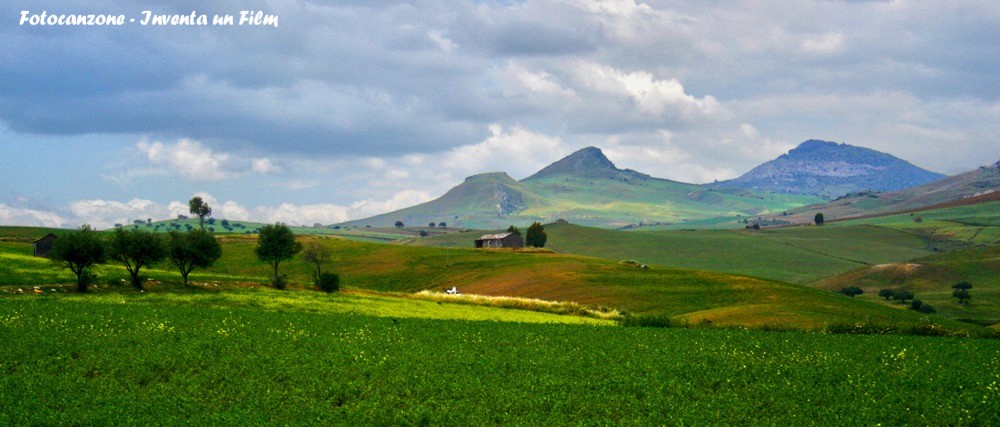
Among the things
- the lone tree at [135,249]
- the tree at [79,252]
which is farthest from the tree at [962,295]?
the tree at [79,252]

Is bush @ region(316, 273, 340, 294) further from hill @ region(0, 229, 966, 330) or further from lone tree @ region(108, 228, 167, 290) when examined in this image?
lone tree @ region(108, 228, 167, 290)

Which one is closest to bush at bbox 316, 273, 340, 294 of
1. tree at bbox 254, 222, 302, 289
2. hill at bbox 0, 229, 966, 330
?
hill at bbox 0, 229, 966, 330

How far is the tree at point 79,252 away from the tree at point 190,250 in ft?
29.6

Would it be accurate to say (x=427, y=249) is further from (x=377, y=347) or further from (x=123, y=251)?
(x=377, y=347)

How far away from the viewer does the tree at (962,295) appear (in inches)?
6792

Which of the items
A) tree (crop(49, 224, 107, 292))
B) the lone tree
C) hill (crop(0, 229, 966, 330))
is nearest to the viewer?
tree (crop(49, 224, 107, 292))

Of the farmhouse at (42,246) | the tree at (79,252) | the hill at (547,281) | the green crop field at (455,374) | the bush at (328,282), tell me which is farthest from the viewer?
the farmhouse at (42,246)

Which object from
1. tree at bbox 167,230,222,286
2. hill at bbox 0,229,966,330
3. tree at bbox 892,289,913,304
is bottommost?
tree at bbox 892,289,913,304

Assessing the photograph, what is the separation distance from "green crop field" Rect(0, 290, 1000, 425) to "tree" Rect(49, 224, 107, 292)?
26.5 meters

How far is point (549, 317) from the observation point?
80625 mm

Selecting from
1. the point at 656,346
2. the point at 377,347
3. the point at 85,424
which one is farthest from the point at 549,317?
the point at 85,424

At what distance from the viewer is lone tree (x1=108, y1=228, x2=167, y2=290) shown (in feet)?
297

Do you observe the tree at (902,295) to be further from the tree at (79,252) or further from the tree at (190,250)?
the tree at (79,252)

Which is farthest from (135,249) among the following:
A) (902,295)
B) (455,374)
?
(902,295)
